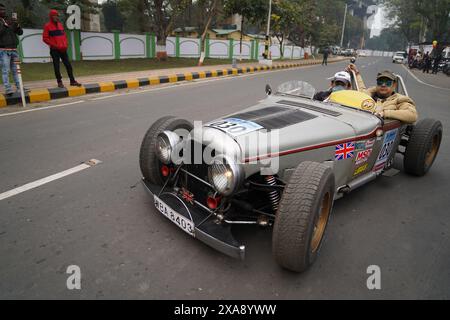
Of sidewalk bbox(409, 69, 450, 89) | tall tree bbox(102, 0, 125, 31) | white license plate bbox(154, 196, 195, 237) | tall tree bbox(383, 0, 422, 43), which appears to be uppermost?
tall tree bbox(383, 0, 422, 43)

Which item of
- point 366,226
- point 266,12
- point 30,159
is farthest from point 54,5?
point 366,226

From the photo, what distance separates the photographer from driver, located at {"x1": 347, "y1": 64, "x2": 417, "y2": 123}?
3.77m

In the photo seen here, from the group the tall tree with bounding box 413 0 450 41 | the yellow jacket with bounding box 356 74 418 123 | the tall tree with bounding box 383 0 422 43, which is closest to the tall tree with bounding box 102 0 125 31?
the tall tree with bounding box 413 0 450 41

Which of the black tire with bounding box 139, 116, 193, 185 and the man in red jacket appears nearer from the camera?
the black tire with bounding box 139, 116, 193, 185

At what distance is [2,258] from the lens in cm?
240

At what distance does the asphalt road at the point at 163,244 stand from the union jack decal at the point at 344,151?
588 mm

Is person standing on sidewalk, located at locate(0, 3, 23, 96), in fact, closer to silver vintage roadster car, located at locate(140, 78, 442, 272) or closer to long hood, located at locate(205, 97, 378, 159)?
silver vintage roadster car, located at locate(140, 78, 442, 272)

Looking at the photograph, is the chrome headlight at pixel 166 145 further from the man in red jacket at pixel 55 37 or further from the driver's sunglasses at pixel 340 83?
the man in red jacket at pixel 55 37

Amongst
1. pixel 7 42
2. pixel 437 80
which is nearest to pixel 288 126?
pixel 7 42

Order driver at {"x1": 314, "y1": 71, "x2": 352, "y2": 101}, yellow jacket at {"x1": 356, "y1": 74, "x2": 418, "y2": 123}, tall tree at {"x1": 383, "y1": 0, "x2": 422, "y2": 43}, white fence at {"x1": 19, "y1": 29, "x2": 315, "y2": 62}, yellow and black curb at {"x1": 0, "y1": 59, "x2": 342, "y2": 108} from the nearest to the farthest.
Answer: yellow jacket at {"x1": 356, "y1": 74, "x2": 418, "y2": 123}, driver at {"x1": 314, "y1": 71, "x2": 352, "y2": 101}, yellow and black curb at {"x1": 0, "y1": 59, "x2": 342, "y2": 108}, white fence at {"x1": 19, "y1": 29, "x2": 315, "y2": 62}, tall tree at {"x1": 383, "y1": 0, "x2": 422, "y2": 43}

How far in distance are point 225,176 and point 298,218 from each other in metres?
0.56

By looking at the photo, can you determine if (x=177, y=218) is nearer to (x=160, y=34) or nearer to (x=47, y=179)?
(x=47, y=179)

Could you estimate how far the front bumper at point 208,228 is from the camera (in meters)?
2.26
